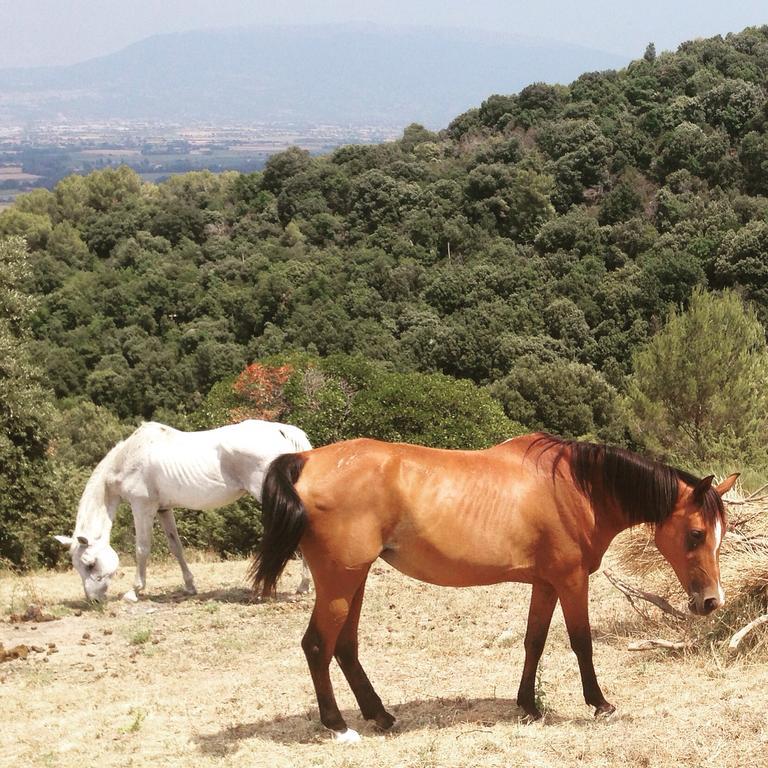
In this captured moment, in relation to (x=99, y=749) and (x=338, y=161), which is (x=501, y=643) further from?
(x=338, y=161)

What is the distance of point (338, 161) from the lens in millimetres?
51906

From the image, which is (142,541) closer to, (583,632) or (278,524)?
(278,524)

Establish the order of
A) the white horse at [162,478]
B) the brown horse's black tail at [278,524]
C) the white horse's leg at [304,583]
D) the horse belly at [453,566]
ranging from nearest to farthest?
the brown horse's black tail at [278,524] → the horse belly at [453,566] → the white horse at [162,478] → the white horse's leg at [304,583]

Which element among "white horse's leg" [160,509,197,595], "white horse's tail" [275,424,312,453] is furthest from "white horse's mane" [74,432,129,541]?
"white horse's tail" [275,424,312,453]

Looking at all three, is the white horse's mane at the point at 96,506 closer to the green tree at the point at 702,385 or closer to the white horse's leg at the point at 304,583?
the white horse's leg at the point at 304,583

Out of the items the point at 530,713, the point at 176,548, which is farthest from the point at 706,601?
the point at 176,548

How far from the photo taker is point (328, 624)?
5973 millimetres

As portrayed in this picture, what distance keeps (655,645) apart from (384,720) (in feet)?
7.45

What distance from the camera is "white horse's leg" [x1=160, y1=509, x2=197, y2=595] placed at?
35.0ft

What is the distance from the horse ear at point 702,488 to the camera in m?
5.86

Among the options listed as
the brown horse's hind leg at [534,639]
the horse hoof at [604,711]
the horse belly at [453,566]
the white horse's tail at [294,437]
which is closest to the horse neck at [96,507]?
the white horse's tail at [294,437]

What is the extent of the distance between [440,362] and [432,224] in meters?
10.7

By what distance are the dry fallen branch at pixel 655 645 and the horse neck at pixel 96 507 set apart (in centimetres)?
567

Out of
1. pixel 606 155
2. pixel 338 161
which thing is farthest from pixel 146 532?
pixel 338 161
